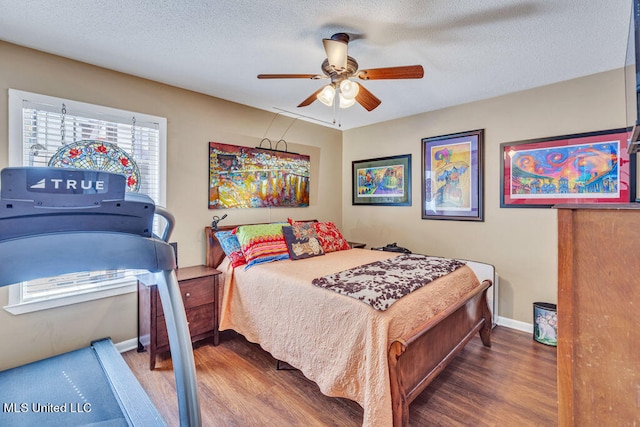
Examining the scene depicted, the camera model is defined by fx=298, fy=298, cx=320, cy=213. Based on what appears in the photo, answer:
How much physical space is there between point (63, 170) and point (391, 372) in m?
1.66

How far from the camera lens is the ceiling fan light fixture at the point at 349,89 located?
216cm

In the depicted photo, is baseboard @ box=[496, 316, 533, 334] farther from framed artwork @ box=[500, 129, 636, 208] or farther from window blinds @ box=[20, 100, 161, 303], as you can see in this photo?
window blinds @ box=[20, 100, 161, 303]

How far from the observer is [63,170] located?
883 mm

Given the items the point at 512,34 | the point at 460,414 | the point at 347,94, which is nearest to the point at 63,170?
the point at 347,94

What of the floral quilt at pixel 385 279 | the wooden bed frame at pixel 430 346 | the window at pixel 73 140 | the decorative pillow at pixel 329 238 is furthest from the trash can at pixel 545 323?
the window at pixel 73 140

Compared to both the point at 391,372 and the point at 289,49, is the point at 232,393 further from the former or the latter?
the point at 289,49

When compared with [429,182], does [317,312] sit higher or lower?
lower

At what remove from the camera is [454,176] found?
3533 mm

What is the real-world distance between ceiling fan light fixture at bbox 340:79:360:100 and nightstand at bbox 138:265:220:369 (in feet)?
6.48

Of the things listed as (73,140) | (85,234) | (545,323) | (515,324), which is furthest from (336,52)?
(515,324)

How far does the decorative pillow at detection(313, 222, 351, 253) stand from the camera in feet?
11.4

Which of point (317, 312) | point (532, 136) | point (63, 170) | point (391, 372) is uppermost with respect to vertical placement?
point (532, 136)

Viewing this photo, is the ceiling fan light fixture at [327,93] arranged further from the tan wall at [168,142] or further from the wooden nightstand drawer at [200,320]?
the wooden nightstand drawer at [200,320]

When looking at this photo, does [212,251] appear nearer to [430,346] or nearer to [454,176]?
[430,346]
